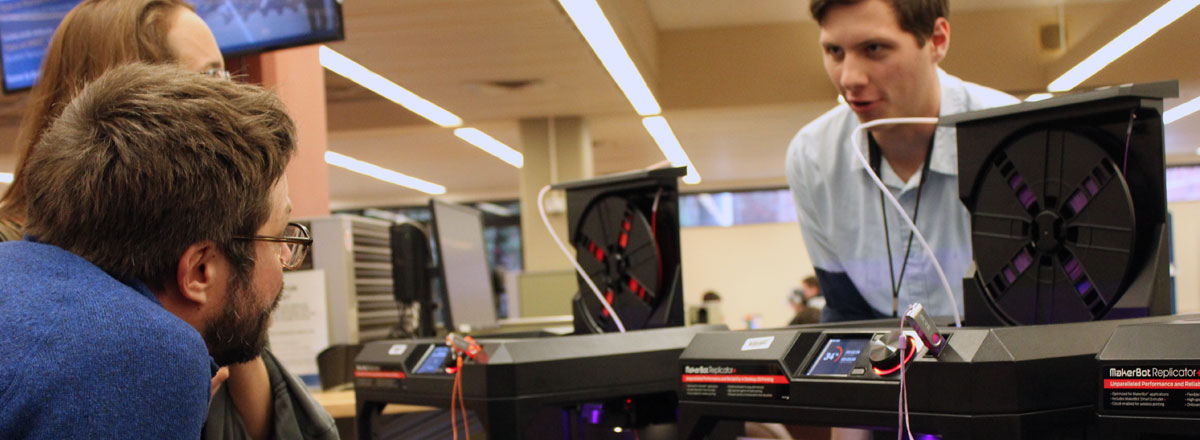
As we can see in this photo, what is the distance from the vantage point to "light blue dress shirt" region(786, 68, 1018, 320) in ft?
4.98

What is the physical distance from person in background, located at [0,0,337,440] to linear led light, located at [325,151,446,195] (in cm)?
898

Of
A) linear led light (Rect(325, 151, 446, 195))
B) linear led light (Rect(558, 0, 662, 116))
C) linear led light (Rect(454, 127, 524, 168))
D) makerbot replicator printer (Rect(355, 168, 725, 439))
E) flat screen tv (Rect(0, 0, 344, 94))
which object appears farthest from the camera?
linear led light (Rect(325, 151, 446, 195))

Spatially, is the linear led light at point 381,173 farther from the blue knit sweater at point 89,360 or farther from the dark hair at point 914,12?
the blue knit sweater at point 89,360

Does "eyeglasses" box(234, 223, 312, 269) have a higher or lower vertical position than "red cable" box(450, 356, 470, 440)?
higher

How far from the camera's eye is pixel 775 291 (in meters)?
13.0

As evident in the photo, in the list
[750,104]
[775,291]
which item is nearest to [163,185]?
[750,104]

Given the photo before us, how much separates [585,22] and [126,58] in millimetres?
4049

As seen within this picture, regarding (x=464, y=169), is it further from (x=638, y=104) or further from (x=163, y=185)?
(x=163, y=185)

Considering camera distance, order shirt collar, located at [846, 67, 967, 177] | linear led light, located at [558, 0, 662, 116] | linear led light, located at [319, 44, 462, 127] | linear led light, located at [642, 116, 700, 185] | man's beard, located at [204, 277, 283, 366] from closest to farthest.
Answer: man's beard, located at [204, 277, 283, 366] < shirt collar, located at [846, 67, 967, 177] < linear led light, located at [558, 0, 662, 116] < linear led light, located at [319, 44, 462, 127] < linear led light, located at [642, 116, 700, 185]

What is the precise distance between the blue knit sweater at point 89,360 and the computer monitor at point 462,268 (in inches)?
68.8

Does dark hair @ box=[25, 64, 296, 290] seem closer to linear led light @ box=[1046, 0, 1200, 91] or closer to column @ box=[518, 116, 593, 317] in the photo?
linear led light @ box=[1046, 0, 1200, 91]

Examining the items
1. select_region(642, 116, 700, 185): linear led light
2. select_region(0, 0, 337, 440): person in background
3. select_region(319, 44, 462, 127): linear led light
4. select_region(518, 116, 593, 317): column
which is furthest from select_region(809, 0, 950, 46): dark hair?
select_region(518, 116, 593, 317): column

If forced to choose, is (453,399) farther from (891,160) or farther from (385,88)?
(385,88)

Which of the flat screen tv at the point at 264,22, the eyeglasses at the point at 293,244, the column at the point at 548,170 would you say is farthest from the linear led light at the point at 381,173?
the eyeglasses at the point at 293,244
